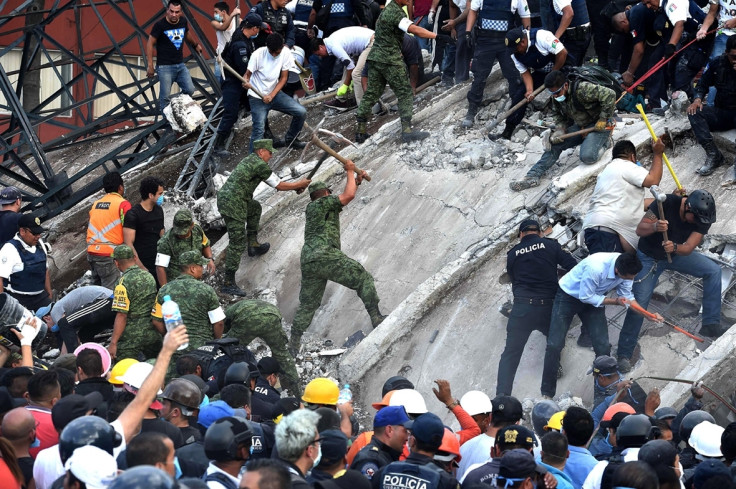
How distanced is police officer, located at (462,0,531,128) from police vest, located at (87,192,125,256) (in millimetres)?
A: 4311

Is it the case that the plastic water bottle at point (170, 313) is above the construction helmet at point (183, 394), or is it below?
below

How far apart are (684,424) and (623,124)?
5.23 meters

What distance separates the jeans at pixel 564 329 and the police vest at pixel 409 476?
11.5 ft

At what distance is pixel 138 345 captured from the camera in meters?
8.74

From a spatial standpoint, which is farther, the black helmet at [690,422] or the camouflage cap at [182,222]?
the camouflage cap at [182,222]

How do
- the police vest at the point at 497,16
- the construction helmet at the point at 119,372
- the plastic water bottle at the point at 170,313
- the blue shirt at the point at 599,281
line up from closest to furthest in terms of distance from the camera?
the construction helmet at the point at 119,372 → the plastic water bottle at the point at 170,313 → the blue shirt at the point at 599,281 → the police vest at the point at 497,16

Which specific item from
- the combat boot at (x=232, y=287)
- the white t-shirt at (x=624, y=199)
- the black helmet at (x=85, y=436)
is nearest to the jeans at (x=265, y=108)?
the combat boot at (x=232, y=287)

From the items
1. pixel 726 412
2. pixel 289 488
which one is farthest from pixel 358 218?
pixel 289 488

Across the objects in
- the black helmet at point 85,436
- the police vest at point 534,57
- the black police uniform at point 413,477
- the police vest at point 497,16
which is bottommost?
the black police uniform at point 413,477

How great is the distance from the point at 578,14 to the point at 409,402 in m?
6.90

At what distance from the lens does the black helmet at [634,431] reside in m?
5.83

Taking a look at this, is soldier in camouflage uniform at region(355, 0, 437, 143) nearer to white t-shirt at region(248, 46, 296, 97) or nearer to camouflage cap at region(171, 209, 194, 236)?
white t-shirt at region(248, 46, 296, 97)

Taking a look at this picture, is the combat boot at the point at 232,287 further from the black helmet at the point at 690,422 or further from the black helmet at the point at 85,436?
the black helmet at the point at 85,436

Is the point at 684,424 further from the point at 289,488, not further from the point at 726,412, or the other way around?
the point at 289,488
